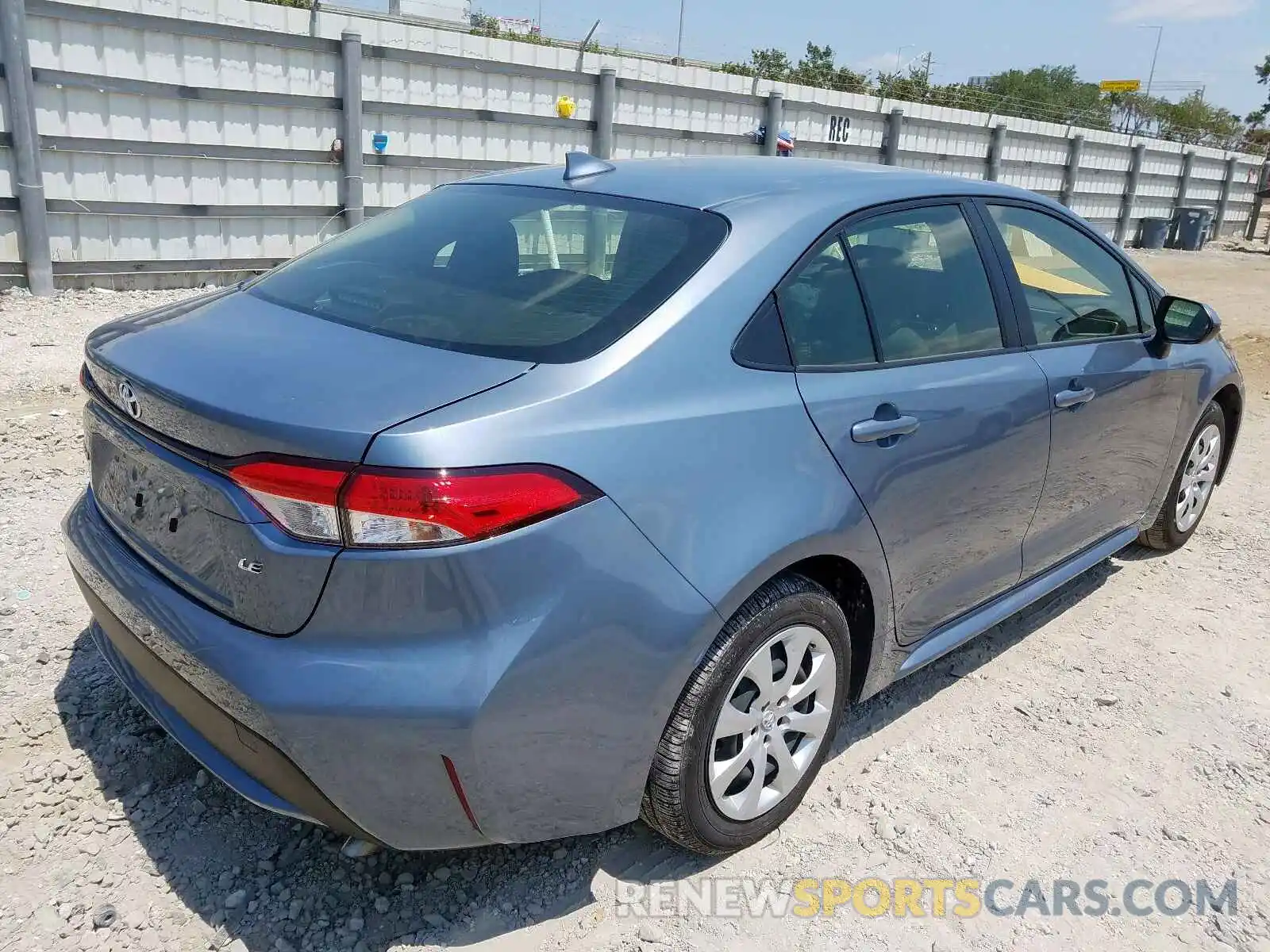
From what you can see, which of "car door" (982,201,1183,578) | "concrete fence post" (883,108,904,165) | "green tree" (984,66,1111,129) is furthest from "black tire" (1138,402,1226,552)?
"green tree" (984,66,1111,129)

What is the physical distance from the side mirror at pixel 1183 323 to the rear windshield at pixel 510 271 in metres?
2.22

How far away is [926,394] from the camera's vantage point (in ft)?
8.75

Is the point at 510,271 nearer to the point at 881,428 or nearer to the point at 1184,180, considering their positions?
the point at 881,428

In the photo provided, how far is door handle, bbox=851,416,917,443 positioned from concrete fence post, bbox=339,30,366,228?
7.03 metres

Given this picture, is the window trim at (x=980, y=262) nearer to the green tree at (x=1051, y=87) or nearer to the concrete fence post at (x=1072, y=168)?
the concrete fence post at (x=1072, y=168)

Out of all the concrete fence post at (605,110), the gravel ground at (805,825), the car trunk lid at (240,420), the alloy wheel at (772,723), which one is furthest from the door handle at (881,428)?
the concrete fence post at (605,110)

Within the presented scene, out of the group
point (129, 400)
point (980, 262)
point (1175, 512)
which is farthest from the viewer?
point (1175, 512)

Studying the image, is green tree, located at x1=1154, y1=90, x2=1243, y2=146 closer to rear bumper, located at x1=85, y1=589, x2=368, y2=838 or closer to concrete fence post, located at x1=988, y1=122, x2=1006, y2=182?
concrete fence post, located at x1=988, y1=122, x2=1006, y2=182

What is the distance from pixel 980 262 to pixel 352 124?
7.12 metres

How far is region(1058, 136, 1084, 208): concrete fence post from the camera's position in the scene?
1886 cm

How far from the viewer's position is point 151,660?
2.15 meters

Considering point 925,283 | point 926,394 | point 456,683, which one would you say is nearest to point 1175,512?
point 925,283

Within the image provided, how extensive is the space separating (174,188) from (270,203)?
0.82m

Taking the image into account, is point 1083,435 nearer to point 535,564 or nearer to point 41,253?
point 535,564
